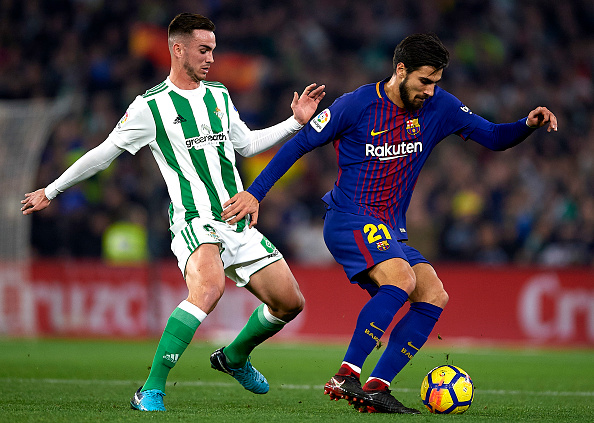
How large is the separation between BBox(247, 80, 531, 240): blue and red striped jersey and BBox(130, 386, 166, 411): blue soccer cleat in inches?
50.6

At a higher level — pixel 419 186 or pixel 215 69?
pixel 215 69

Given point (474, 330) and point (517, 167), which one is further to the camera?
point (517, 167)

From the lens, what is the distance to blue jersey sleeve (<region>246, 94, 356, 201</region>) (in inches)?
206

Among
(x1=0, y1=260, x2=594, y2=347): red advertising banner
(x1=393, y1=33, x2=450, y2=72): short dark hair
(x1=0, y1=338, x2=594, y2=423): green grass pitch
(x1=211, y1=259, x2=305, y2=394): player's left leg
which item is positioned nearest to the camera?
(x1=0, y1=338, x2=594, y2=423): green grass pitch

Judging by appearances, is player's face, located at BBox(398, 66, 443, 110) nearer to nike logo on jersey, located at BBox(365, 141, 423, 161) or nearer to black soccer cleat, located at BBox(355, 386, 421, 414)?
nike logo on jersey, located at BBox(365, 141, 423, 161)

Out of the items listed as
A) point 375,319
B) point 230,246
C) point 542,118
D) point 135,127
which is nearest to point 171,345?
point 230,246

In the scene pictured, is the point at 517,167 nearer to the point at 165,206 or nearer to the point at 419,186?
the point at 419,186

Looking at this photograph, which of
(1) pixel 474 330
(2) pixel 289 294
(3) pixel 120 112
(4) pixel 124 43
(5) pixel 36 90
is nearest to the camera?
(2) pixel 289 294

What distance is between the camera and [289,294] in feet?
18.7

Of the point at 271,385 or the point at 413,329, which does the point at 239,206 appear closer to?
the point at 413,329

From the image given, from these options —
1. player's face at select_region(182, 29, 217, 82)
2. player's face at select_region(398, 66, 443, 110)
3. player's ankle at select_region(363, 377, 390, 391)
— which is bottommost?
player's ankle at select_region(363, 377, 390, 391)

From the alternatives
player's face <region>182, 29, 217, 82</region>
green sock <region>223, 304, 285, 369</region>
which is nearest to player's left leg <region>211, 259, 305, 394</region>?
green sock <region>223, 304, 285, 369</region>

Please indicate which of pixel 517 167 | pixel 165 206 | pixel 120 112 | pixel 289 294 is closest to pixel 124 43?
pixel 120 112

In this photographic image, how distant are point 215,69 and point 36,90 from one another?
3340mm
